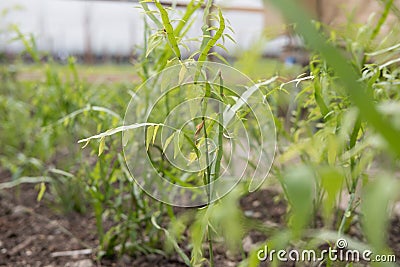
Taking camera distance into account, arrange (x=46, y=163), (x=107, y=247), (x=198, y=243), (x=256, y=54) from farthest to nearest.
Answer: (x=46, y=163) < (x=256, y=54) < (x=107, y=247) < (x=198, y=243)

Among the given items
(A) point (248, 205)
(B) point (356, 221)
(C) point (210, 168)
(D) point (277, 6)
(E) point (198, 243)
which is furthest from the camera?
(A) point (248, 205)

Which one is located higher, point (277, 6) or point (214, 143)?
point (277, 6)

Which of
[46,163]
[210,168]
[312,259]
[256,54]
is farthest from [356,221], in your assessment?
[46,163]

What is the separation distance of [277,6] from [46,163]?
217cm

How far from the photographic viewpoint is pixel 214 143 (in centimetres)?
75

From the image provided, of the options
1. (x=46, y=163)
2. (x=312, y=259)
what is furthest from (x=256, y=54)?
(x=46, y=163)

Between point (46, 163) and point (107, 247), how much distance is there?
1170 mm

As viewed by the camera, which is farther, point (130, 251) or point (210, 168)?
point (130, 251)

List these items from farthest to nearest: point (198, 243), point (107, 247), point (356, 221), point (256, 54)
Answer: point (256, 54) < point (356, 221) < point (107, 247) < point (198, 243)

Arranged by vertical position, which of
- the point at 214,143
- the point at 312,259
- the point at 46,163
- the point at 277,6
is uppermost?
the point at 277,6

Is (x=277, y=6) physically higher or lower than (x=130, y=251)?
higher

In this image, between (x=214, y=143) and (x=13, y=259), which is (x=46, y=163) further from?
(x=214, y=143)

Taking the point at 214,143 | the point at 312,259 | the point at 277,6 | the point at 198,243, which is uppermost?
the point at 277,6

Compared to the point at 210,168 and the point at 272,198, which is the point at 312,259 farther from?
the point at 272,198
